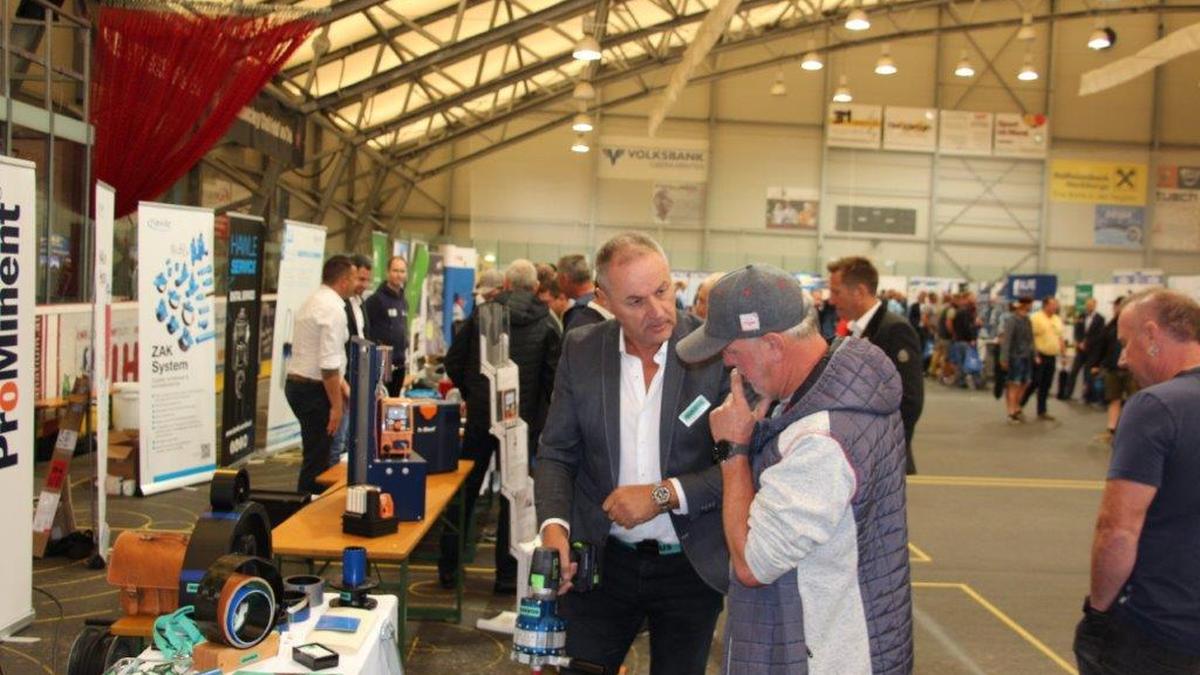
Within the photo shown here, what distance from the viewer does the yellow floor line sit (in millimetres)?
4633

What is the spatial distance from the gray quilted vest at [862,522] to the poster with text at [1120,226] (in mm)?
24514

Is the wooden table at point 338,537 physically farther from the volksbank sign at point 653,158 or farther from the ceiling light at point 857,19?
the volksbank sign at point 653,158

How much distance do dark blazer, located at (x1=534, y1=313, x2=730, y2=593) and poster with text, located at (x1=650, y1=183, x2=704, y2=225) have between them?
2109 centimetres

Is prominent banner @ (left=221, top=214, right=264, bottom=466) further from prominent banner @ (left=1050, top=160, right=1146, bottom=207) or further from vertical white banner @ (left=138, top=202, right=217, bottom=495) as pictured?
prominent banner @ (left=1050, top=160, right=1146, bottom=207)

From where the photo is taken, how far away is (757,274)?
1990 millimetres

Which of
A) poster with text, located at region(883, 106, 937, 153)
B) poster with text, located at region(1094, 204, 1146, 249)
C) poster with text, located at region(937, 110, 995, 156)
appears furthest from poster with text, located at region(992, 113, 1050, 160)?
poster with text, located at region(1094, 204, 1146, 249)

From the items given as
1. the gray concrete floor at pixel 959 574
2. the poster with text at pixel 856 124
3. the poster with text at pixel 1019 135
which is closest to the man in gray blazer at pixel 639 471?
the gray concrete floor at pixel 959 574

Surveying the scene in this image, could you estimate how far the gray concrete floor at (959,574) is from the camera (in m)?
4.54

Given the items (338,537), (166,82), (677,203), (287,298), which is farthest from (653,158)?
(338,537)

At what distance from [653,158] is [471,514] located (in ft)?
60.6

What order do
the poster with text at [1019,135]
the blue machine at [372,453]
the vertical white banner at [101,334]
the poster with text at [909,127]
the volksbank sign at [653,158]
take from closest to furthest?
the blue machine at [372,453], the vertical white banner at [101,334], the poster with text at [909,127], the poster with text at [1019,135], the volksbank sign at [653,158]

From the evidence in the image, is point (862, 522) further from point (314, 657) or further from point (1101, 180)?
point (1101, 180)

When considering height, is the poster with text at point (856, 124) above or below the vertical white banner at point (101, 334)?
above

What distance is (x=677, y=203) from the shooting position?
2361 centimetres
